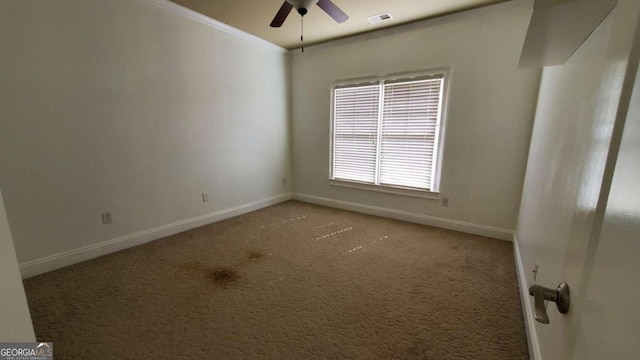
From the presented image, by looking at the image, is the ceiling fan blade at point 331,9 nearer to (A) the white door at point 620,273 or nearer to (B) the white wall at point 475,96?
(B) the white wall at point 475,96

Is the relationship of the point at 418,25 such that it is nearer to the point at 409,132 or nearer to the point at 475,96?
the point at 475,96

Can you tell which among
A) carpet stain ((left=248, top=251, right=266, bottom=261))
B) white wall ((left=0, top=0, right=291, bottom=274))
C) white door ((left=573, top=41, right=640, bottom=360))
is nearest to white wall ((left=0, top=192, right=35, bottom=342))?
white door ((left=573, top=41, right=640, bottom=360))

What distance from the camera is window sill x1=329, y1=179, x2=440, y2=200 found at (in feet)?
11.0

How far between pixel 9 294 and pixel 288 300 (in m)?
1.46

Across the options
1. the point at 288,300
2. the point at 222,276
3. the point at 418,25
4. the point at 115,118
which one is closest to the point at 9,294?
the point at 288,300

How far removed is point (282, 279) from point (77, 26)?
2.93 m

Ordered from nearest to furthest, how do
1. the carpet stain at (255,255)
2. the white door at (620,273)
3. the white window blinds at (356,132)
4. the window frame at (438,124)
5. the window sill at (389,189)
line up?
the white door at (620,273) → the carpet stain at (255,255) → the window frame at (438,124) → the window sill at (389,189) → the white window blinds at (356,132)

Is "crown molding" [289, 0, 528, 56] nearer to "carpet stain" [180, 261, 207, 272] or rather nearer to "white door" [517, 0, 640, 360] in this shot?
"white door" [517, 0, 640, 360]

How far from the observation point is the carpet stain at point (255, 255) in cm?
250

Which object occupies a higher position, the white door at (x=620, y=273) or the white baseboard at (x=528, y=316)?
the white door at (x=620, y=273)

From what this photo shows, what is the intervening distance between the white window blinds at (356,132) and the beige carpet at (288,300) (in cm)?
138

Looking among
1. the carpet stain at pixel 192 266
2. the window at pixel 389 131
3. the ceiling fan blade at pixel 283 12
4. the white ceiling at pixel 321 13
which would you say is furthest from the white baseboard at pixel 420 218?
the ceiling fan blade at pixel 283 12

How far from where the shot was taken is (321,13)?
2896mm

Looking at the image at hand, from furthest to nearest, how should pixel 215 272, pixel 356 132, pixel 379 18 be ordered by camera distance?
pixel 356 132 < pixel 379 18 < pixel 215 272
